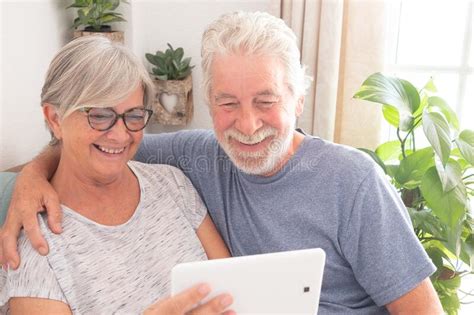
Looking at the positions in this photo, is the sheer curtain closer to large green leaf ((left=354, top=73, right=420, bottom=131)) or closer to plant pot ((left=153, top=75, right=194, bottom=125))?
large green leaf ((left=354, top=73, right=420, bottom=131))

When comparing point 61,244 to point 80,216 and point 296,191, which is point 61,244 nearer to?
point 80,216

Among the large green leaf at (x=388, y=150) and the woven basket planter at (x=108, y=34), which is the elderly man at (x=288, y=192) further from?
the woven basket planter at (x=108, y=34)

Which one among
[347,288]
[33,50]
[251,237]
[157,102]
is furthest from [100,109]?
[157,102]

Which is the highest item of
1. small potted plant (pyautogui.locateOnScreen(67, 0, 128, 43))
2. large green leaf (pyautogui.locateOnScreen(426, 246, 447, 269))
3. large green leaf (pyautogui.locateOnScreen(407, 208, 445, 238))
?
small potted plant (pyautogui.locateOnScreen(67, 0, 128, 43))

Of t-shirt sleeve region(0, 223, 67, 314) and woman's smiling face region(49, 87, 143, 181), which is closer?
t-shirt sleeve region(0, 223, 67, 314)

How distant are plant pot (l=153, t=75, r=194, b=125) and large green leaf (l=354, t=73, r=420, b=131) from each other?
0.87 m

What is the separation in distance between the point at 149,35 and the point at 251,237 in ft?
4.94

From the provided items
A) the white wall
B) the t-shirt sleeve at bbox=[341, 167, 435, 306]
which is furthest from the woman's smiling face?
the white wall

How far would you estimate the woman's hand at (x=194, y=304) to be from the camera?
1007 millimetres

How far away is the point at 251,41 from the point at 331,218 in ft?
1.59

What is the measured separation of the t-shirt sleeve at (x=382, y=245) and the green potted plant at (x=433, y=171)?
460 mm

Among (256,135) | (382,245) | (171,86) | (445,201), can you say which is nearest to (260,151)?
(256,135)

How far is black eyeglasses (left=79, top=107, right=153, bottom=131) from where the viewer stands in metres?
1.25

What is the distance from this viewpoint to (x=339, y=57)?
2271 millimetres
